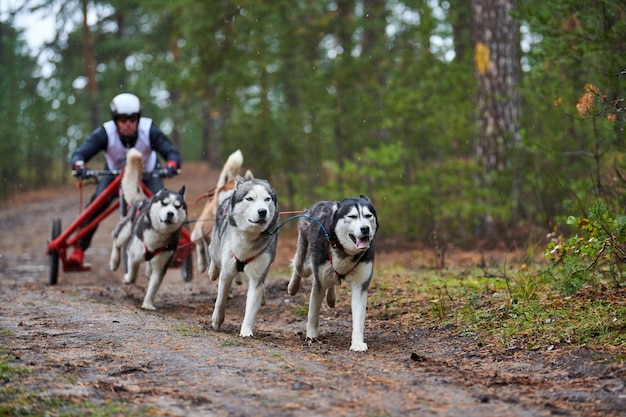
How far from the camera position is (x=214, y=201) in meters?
8.71

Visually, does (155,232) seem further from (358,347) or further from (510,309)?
(510,309)

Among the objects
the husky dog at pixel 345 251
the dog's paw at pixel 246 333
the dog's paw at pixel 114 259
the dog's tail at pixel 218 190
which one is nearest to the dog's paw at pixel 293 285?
the husky dog at pixel 345 251

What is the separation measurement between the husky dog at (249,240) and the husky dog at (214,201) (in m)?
1.77

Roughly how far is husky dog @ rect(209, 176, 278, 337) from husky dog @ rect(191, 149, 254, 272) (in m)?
1.77

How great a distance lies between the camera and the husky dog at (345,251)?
19.0 feet

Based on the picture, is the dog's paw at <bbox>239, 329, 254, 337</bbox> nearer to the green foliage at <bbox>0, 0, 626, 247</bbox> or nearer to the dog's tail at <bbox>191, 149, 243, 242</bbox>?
the dog's tail at <bbox>191, 149, 243, 242</bbox>

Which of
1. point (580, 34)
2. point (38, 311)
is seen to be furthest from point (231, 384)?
point (580, 34)

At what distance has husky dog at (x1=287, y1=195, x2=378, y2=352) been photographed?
5.78 m

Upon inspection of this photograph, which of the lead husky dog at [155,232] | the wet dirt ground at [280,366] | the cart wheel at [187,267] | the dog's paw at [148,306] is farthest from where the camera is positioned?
the cart wheel at [187,267]

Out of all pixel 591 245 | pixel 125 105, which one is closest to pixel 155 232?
pixel 125 105

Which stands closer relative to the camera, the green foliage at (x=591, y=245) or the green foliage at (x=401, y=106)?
the green foliage at (x=591, y=245)

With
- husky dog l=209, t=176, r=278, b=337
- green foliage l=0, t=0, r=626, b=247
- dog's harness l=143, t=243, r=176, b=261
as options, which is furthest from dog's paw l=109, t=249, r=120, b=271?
green foliage l=0, t=0, r=626, b=247

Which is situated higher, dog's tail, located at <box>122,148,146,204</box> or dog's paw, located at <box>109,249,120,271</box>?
dog's tail, located at <box>122,148,146,204</box>

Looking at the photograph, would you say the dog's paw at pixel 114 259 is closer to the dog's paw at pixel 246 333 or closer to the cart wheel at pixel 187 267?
the cart wheel at pixel 187 267
